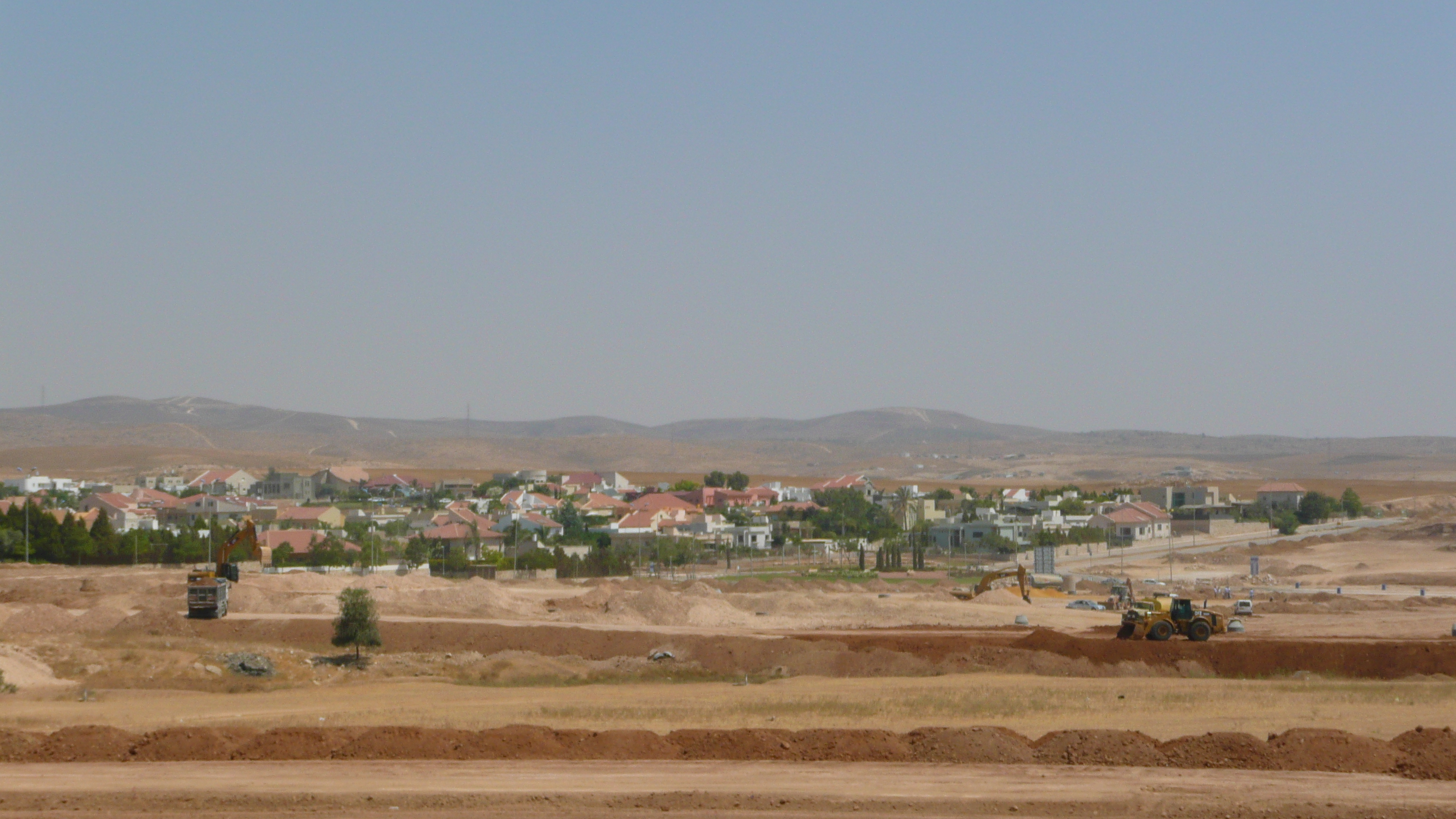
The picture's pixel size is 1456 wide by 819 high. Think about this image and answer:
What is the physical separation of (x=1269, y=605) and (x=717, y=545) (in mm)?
47974

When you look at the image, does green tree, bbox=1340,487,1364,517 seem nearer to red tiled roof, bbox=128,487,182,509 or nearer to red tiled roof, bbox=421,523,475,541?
red tiled roof, bbox=421,523,475,541

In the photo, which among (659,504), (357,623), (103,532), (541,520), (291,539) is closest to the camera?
(357,623)

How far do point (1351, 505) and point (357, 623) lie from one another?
120831mm

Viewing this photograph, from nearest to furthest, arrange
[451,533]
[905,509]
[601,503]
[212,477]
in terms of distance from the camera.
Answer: [451,533] → [905,509] → [601,503] → [212,477]

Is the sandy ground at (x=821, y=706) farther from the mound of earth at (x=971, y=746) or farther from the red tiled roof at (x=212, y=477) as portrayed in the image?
the red tiled roof at (x=212, y=477)

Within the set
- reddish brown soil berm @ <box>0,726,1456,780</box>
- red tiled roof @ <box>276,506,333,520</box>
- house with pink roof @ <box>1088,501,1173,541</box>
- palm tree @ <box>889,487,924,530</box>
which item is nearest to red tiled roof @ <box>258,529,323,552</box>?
red tiled roof @ <box>276,506,333,520</box>

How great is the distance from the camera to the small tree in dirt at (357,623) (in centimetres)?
4559

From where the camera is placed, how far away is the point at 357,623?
4578 cm

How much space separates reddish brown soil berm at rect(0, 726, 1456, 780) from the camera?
930 inches

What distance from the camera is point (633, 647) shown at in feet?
154

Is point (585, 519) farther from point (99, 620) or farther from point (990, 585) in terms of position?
point (99, 620)

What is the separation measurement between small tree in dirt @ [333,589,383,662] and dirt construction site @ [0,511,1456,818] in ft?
1.51

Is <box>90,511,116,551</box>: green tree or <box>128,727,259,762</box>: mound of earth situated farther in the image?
<box>90,511,116,551</box>: green tree

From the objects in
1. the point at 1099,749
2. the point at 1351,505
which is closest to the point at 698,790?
the point at 1099,749
